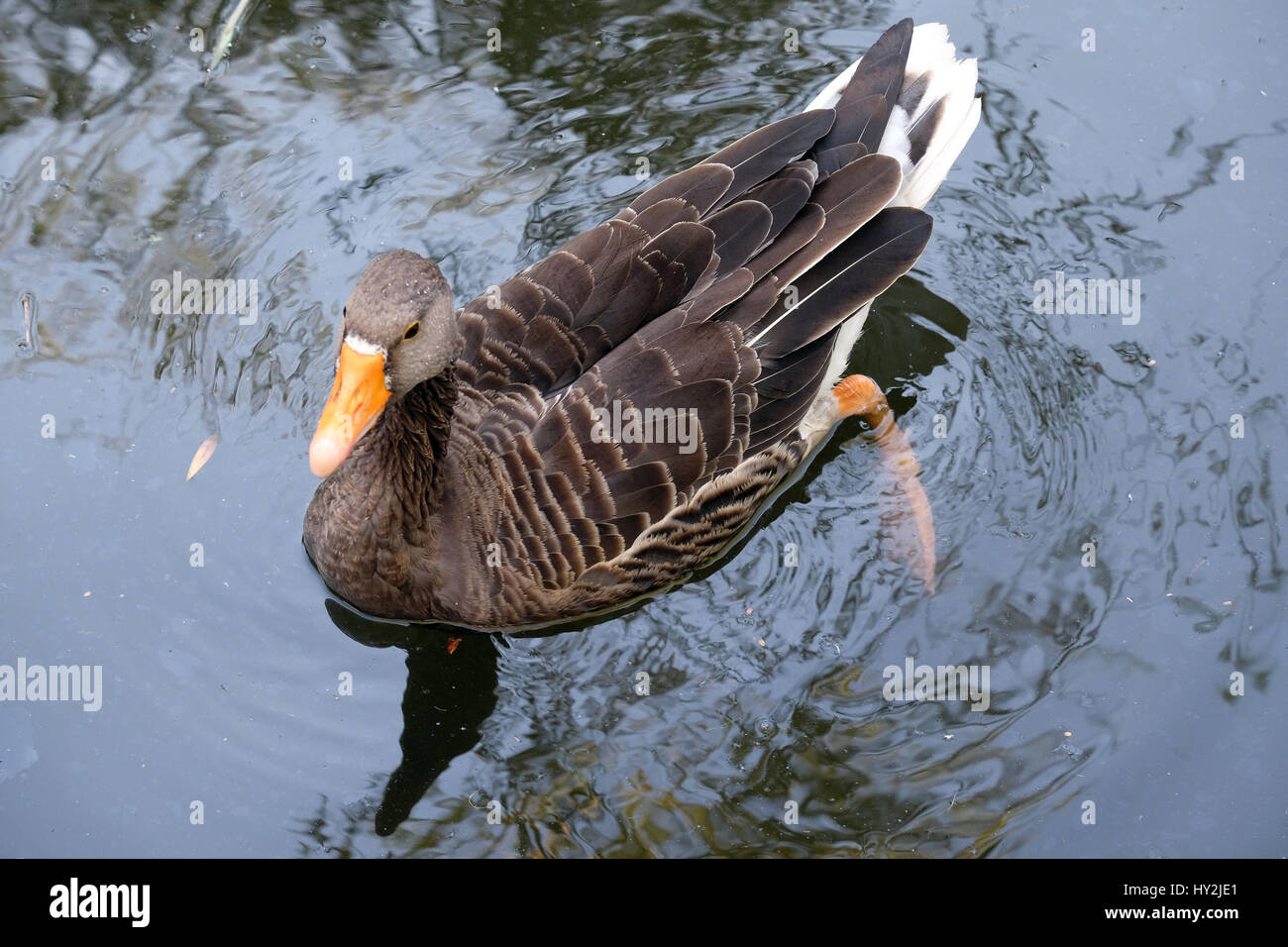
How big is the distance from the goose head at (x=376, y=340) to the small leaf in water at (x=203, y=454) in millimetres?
1948

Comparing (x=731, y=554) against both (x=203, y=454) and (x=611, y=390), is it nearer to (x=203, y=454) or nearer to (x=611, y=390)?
(x=611, y=390)

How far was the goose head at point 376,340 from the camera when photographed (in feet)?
17.5

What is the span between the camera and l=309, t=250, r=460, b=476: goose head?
5320mm

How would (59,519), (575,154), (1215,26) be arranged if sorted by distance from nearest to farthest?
(59,519) < (575,154) < (1215,26)

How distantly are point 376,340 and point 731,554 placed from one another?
8.39ft

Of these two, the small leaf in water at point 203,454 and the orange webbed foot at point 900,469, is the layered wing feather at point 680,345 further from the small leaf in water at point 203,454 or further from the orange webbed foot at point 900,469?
the small leaf in water at point 203,454

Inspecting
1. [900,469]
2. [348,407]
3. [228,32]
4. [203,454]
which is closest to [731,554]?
[900,469]

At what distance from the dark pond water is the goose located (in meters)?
0.44

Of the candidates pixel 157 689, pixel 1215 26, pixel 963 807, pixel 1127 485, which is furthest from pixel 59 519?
pixel 1215 26

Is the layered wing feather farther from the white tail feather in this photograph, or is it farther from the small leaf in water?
the small leaf in water

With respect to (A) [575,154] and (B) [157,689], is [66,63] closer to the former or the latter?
(A) [575,154]

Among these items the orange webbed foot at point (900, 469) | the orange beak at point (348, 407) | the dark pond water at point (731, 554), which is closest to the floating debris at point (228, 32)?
the dark pond water at point (731, 554)

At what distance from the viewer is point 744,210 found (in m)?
6.65

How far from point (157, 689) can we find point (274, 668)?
57 cm
